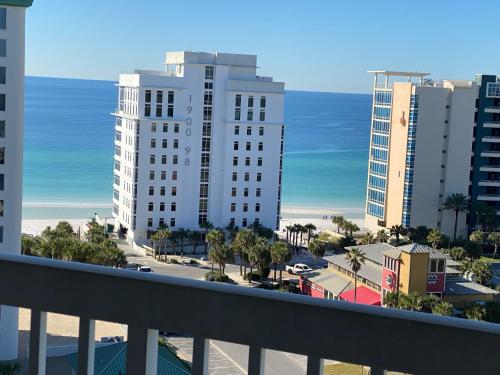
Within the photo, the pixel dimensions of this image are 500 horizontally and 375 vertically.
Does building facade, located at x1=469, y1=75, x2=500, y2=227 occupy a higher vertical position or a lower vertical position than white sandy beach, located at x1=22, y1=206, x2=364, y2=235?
higher

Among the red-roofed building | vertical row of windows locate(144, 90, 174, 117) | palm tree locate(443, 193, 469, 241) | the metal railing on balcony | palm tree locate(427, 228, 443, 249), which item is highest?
vertical row of windows locate(144, 90, 174, 117)

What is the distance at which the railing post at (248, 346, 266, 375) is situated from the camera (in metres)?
1.58

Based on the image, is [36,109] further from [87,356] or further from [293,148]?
[87,356]

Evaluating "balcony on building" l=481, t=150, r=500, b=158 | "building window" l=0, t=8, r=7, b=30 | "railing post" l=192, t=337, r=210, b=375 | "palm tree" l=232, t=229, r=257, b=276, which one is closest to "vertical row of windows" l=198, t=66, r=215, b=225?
"palm tree" l=232, t=229, r=257, b=276

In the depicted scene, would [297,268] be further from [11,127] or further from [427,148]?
[11,127]

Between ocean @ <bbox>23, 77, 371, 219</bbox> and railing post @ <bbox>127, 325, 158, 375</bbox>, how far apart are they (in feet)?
140

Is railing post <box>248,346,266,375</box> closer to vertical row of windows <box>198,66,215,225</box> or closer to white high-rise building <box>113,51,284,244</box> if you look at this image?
white high-rise building <box>113,51,284,244</box>

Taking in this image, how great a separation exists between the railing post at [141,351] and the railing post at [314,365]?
325mm

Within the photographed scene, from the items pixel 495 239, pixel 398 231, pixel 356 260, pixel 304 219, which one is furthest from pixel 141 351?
pixel 304 219

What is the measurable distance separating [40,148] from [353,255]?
61.6 metres

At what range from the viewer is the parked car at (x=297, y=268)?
26.3 m

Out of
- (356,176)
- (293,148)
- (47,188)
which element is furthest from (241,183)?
(293,148)

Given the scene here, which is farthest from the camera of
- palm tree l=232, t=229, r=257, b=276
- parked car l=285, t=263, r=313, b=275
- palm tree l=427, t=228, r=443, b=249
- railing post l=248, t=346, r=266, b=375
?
palm tree l=427, t=228, r=443, b=249

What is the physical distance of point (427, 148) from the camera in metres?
34.5
